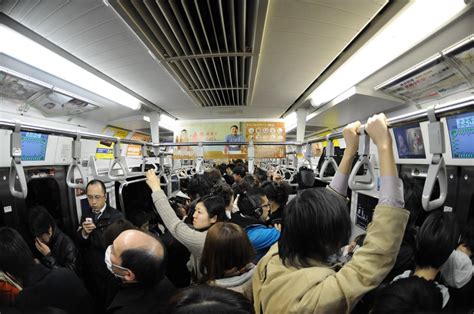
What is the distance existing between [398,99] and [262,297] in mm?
4752

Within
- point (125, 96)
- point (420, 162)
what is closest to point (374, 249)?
point (420, 162)

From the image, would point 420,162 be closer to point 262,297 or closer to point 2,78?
point 262,297

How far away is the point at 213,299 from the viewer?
2.73 ft

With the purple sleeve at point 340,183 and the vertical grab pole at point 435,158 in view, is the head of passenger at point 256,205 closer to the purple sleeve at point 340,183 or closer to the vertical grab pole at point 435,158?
the purple sleeve at point 340,183

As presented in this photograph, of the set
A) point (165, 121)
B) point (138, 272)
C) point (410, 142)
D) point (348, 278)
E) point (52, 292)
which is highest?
point (165, 121)

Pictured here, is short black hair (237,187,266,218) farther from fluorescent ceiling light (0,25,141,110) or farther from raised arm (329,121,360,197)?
fluorescent ceiling light (0,25,141,110)

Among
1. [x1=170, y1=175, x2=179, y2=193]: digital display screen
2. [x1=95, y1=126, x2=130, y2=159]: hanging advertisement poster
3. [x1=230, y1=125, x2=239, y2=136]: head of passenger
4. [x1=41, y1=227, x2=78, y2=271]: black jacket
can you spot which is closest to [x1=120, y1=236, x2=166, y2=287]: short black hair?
[x1=41, y1=227, x2=78, y2=271]: black jacket

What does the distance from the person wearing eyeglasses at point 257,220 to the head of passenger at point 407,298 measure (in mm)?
919

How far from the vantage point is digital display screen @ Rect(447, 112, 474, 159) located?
2543 millimetres

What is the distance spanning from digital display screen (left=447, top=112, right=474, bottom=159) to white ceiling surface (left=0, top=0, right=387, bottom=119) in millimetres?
1409

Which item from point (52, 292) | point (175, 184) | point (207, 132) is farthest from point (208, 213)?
point (207, 132)

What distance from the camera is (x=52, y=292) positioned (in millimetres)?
1626

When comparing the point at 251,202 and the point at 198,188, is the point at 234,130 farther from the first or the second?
the point at 251,202

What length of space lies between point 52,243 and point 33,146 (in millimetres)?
1713
